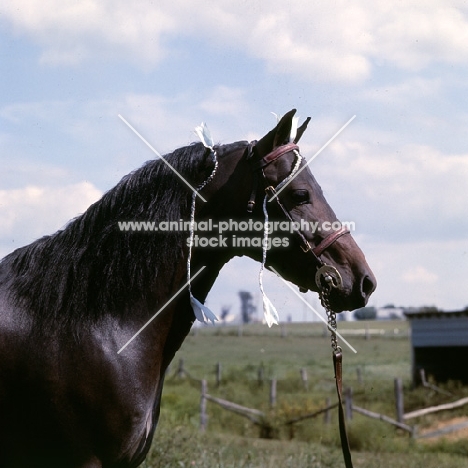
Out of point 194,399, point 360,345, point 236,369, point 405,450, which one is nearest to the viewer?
point 405,450

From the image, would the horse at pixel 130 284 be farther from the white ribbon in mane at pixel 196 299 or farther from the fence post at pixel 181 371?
the fence post at pixel 181 371

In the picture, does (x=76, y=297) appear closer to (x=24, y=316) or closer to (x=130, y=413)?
(x=24, y=316)

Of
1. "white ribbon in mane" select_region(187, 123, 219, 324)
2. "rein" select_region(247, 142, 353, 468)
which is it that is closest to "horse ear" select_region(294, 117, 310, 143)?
"rein" select_region(247, 142, 353, 468)

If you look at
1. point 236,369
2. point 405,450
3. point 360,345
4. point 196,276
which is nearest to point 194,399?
point 405,450

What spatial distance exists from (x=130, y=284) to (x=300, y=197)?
111 cm

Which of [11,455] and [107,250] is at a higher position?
[107,250]

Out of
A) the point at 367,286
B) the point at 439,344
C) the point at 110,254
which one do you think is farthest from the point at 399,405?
the point at 110,254

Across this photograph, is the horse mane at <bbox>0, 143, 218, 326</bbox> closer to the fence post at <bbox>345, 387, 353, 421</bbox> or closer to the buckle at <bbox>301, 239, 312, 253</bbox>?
the buckle at <bbox>301, 239, 312, 253</bbox>

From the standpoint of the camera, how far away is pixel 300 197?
4070mm

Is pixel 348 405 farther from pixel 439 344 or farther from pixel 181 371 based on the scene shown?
pixel 181 371

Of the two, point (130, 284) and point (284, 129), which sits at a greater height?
point (284, 129)

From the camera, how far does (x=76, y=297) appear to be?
3928mm

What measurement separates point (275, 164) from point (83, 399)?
1.70 meters

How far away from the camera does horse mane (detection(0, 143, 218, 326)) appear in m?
3.92
